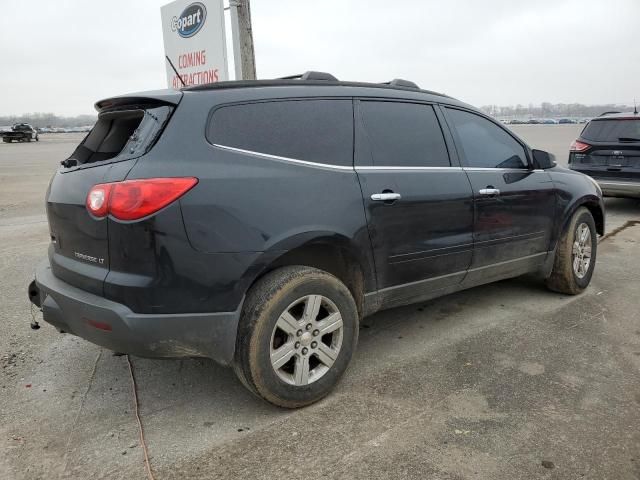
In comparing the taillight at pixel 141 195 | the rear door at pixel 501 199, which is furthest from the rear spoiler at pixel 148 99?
the rear door at pixel 501 199

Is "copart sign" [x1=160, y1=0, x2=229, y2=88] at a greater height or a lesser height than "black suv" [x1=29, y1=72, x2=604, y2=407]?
greater

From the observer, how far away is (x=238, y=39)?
24.5 feet

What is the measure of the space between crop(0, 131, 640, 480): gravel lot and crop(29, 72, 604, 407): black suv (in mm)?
338

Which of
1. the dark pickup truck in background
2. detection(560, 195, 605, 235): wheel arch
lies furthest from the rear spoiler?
the dark pickup truck in background

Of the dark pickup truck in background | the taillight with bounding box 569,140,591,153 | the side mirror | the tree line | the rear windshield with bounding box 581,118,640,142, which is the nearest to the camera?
the side mirror

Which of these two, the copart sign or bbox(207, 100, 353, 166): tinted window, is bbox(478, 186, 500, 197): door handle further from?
the copart sign

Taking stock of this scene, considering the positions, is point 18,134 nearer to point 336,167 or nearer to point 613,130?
point 613,130

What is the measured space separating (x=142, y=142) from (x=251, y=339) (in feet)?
3.68

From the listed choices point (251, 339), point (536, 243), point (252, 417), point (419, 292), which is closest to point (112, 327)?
point (251, 339)

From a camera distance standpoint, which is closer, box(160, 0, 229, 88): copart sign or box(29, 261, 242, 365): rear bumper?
box(29, 261, 242, 365): rear bumper

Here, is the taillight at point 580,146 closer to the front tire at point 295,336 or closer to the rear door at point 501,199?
the rear door at point 501,199

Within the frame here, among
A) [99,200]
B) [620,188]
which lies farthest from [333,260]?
[620,188]

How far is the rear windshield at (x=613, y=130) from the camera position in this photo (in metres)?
8.70

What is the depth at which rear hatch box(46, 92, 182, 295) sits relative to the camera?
Answer: 2.65 metres
